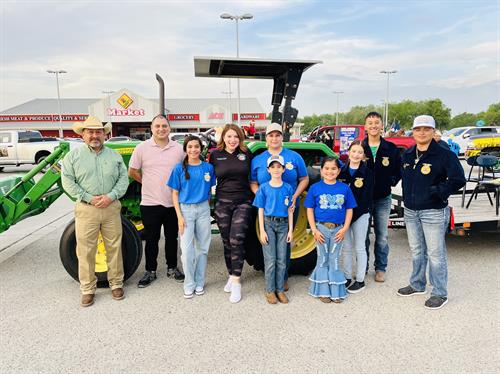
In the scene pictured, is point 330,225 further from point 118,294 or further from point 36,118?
point 36,118

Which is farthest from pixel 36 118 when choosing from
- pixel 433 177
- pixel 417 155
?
pixel 433 177

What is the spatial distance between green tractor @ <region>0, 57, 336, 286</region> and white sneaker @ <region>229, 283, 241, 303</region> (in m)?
0.42

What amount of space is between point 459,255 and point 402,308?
1827mm

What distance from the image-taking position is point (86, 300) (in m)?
3.42

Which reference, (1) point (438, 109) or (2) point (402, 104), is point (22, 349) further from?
(2) point (402, 104)

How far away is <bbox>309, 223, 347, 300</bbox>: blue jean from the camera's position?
3.46 metres

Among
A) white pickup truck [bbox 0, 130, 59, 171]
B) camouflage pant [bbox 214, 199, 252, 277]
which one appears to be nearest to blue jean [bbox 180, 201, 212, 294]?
camouflage pant [bbox 214, 199, 252, 277]

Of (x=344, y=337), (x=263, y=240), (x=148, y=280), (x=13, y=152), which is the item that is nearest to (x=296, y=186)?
(x=263, y=240)

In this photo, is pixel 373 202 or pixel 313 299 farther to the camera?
pixel 373 202

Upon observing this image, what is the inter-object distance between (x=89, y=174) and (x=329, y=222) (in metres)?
2.12

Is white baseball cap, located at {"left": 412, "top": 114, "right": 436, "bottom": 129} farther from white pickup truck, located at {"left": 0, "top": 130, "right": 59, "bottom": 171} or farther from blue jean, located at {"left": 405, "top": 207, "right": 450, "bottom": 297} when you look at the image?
white pickup truck, located at {"left": 0, "top": 130, "right": 59, "bottom": 171}

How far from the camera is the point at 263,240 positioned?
11.1 ft

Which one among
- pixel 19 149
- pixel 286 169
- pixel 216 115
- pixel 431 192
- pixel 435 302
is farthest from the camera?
pixel 216 115

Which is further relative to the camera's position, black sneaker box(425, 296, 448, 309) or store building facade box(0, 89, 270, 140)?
store building facade box(0, 89, 270, 140)
